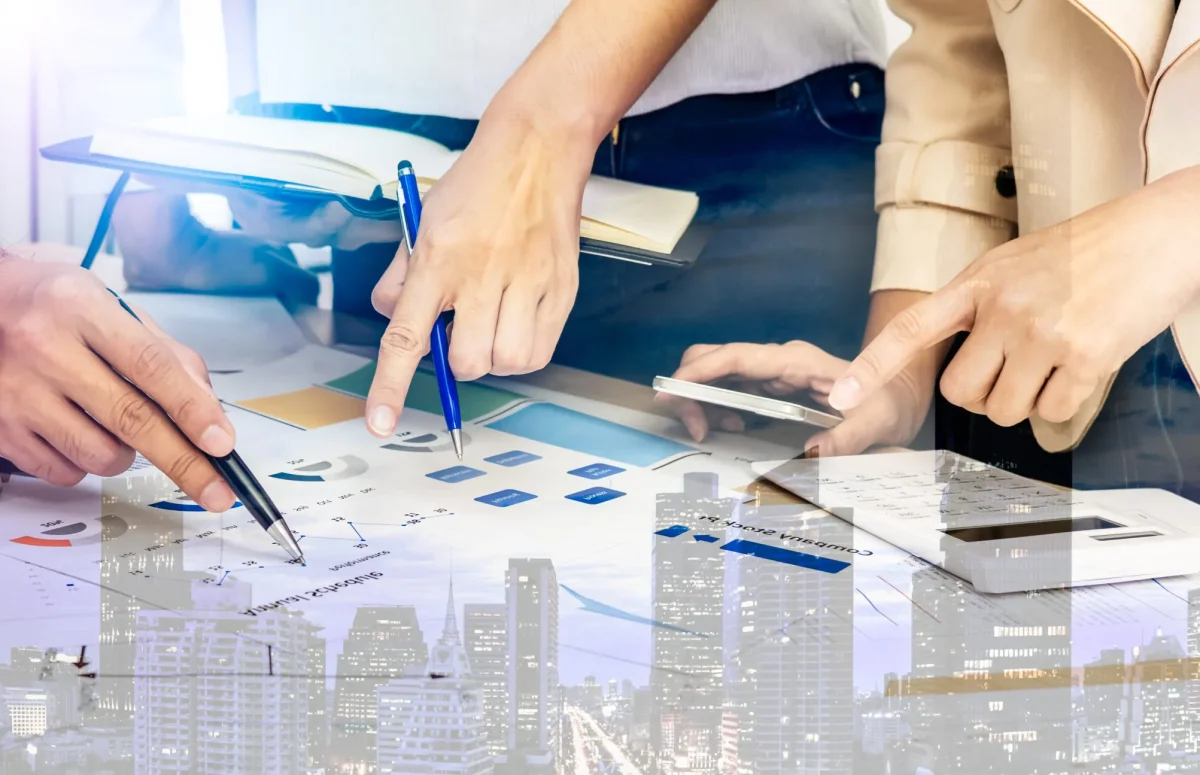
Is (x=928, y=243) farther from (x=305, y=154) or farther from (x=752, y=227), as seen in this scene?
(x=305, y=154)

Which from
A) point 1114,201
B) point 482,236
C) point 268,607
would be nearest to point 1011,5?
point 1114,201

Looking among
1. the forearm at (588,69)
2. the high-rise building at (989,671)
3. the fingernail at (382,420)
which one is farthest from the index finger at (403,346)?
the high-rise building at (989,671)

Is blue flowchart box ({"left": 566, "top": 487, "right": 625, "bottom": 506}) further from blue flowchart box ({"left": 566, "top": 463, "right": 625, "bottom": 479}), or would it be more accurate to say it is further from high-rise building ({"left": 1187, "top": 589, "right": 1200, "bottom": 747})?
high-rise building ({"left": 1187, "top": 589, "right": 1200, "bottom": 747})

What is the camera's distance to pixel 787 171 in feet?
1.84

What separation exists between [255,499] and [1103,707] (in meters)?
0.29

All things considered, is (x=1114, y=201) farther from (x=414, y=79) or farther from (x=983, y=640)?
(x=414, y=79)

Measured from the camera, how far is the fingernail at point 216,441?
1.26ft

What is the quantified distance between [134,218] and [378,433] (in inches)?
6.7

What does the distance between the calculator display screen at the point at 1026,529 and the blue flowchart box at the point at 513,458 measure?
0.18 metres

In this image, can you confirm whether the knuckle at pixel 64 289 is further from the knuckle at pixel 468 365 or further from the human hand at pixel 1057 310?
the human hand at pixel 1057 310

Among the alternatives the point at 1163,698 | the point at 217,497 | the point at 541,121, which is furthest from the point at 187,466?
the point at 1163,698

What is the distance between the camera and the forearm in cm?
50

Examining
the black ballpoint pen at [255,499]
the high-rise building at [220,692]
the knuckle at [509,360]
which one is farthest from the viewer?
the knuckle at [509,360]

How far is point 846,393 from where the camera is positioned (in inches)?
18.2
